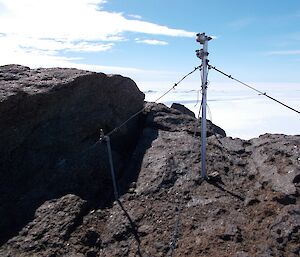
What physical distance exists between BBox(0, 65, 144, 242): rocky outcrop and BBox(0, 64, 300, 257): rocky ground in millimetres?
411

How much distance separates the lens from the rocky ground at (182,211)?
9.52 m

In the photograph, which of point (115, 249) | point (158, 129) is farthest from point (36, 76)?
point (115, 249)

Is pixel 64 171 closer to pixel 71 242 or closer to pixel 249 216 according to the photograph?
pixel 71 242

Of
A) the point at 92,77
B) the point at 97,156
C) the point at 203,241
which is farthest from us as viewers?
the point at 92,77

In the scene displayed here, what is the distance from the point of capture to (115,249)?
32.5 feet

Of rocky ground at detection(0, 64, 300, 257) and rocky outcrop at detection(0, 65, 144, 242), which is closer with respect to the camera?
rocky ground at detection(0, 64, 300, 257)

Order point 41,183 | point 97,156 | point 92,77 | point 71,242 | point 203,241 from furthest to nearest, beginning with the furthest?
point 92,77 → point 97,156 → point 41,183 → point 71,242 → point 203,241

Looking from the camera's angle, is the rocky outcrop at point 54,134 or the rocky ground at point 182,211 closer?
the rocky ground at point 182,211

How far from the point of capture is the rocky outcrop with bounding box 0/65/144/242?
12219 millimetres

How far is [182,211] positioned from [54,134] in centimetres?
550

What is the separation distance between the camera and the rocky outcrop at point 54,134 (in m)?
12.2

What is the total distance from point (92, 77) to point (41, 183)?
14.8ft

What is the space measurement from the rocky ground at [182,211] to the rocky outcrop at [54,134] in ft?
1.35

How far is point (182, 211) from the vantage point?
1076 cm
